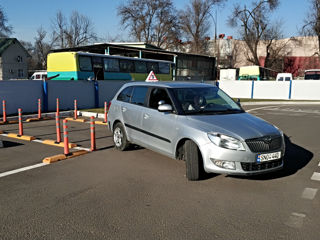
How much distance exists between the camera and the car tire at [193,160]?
5.17 m

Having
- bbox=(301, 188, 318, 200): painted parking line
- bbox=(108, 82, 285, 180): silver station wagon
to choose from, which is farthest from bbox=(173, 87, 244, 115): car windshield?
bbox=(301, 188, 318, 200): painted parking line

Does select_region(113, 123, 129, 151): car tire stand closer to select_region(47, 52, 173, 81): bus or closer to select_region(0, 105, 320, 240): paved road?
select_region(0, 105, 320, 240): paved road

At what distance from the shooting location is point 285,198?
4672 mm

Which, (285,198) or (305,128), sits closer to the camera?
(285,198)

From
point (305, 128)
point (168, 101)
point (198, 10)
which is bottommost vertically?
point (305, 128)

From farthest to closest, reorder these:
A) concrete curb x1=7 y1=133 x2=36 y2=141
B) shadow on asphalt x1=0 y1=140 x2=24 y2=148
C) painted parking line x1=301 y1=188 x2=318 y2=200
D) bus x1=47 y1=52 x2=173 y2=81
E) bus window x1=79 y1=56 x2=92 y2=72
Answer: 1. bus window x1=79 y1=56 x2=92 y2=72
2. bus x1=47 y1=52 x2=173 y2=81
3. concrete curb x1=7 y1=133 x2=36 y2=141
4. shadow on asphalt x1=0 y1=140 x2=24 y2=148
5. painted parking line x1=301 y1=188 x2=318 y2=200

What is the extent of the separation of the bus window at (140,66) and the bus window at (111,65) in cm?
195

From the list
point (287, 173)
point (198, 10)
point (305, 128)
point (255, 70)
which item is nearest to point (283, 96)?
point (255, 70)

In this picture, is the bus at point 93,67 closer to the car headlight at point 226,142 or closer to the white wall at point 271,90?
the white wall at point 271,90

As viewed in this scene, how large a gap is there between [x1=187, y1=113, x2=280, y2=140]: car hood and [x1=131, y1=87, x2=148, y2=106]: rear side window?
151cm

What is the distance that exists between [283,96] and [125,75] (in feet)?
48.3

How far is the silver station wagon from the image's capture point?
4.93 metres

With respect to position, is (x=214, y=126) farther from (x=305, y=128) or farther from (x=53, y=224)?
(x=305, y=128)

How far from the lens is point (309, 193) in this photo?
490 cm
